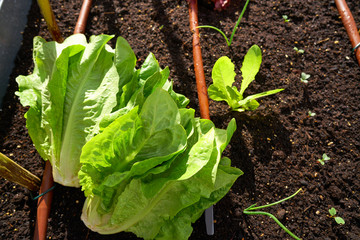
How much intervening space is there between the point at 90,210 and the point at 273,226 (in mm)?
999

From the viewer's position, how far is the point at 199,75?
1873 millimetres

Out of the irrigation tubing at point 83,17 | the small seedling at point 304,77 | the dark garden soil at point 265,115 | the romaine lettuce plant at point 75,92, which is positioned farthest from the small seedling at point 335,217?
the irrigation tubing at point 83,17

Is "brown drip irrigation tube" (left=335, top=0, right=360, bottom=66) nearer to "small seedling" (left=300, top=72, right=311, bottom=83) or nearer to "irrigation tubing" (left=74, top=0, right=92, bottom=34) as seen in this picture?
"small seedling" (left=300, top=72, right=311, bottom=83)

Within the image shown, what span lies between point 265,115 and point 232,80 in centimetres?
37

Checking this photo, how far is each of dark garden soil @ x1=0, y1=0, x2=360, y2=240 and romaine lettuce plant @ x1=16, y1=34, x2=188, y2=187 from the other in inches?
12.8

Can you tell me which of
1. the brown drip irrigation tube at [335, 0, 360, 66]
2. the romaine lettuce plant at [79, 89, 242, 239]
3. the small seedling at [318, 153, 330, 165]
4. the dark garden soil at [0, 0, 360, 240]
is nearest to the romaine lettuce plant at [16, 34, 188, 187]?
the romaine lettuce plant at [79, 89, 242, 239]

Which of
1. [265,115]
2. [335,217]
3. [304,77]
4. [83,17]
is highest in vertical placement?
[83,17]

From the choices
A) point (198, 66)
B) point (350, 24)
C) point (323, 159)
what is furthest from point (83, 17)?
point (350, 24)

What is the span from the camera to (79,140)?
141cm

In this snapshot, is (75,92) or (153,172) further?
(75,92)

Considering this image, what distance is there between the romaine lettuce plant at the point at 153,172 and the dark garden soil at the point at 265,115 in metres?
0.34

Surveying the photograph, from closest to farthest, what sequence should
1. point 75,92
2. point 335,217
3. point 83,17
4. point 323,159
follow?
point 75,92
point 335,217
point 323,159
point 83,17

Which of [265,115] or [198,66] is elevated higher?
[198,66]

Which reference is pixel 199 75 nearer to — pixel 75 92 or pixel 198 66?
pixel 198 66
